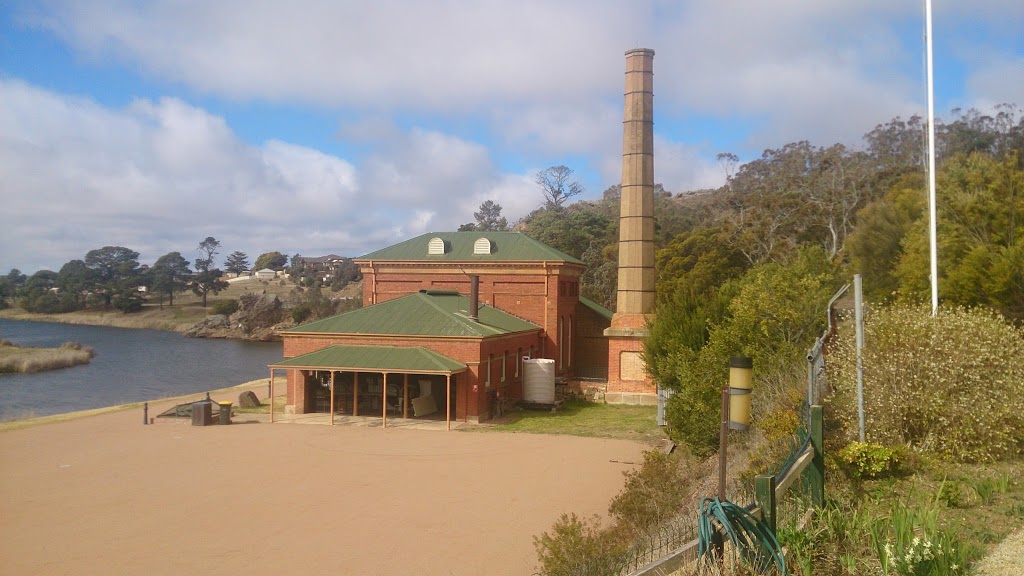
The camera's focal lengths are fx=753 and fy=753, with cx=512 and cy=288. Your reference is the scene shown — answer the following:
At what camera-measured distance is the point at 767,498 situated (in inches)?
248

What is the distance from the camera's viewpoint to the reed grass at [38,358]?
5616 centimetres

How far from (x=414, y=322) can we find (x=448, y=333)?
6.81 ft

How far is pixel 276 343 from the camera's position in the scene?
95875mm

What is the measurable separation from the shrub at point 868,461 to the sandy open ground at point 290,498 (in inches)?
213


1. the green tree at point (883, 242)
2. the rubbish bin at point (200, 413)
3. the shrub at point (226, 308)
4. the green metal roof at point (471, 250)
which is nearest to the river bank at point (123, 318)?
the shrub at point (226, 308)

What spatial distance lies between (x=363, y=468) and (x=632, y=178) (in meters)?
19.7

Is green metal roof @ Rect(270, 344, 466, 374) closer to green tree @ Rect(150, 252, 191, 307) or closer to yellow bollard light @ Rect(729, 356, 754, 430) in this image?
yellow bollard light @ Rect(729, 356, 754, 430)

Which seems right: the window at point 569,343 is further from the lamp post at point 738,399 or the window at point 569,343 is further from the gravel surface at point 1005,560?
the gravel surface at point 1005,560

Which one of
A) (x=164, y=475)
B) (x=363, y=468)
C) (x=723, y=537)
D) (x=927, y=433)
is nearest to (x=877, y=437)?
(x=927, y=433)

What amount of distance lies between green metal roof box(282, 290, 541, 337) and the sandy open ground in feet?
14.0

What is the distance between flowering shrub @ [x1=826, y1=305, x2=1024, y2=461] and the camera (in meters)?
9.70

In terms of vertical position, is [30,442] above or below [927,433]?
below

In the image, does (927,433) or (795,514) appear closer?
(795,514)

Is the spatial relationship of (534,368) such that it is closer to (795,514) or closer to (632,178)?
(632,178)
